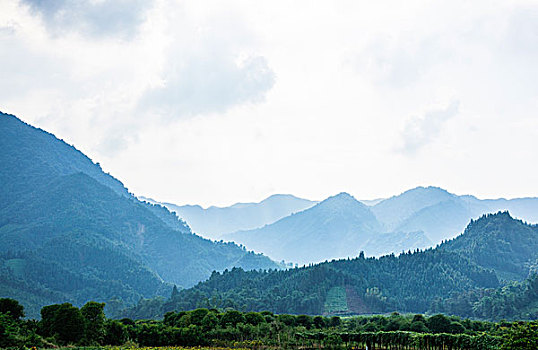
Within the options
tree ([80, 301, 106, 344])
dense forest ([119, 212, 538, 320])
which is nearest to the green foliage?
tree ([80, 301, 106, 344])

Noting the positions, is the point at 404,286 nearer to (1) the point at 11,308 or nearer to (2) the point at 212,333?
(2) the point at 212,333

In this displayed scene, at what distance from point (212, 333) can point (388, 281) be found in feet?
404

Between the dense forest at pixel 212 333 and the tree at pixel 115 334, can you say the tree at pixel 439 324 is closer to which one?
the dense forest at pixel 212 333

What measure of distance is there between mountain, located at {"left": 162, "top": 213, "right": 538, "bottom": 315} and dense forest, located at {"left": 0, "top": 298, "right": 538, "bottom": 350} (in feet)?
239

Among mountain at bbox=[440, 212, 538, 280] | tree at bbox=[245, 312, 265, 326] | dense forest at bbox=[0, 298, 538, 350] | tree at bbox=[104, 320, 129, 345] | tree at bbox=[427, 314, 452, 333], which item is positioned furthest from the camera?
mountain at bbox=[440, 212, 538, 280]

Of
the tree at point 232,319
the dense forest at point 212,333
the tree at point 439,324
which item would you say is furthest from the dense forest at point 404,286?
the dense forest at point 212,333

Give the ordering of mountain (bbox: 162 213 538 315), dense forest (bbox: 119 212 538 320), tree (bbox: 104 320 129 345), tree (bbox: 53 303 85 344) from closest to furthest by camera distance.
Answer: tree (bbox: 53 303 85 344) → tree (bbox: 104 320 129 345) → dense forest (bbox: 119 212 538 320) → mountain (bbox: 162 213 538 315)

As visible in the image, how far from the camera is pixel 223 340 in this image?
177 ft

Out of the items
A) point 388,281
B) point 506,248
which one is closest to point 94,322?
point 388,281

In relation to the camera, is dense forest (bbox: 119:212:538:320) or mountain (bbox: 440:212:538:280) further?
mountain (bbox: 440:212:538:280)

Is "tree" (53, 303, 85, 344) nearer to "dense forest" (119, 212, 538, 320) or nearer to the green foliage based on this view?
the green foliage

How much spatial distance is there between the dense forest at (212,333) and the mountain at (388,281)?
7283 centimetres

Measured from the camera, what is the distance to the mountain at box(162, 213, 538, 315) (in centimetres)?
14688

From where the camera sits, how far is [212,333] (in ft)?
177
